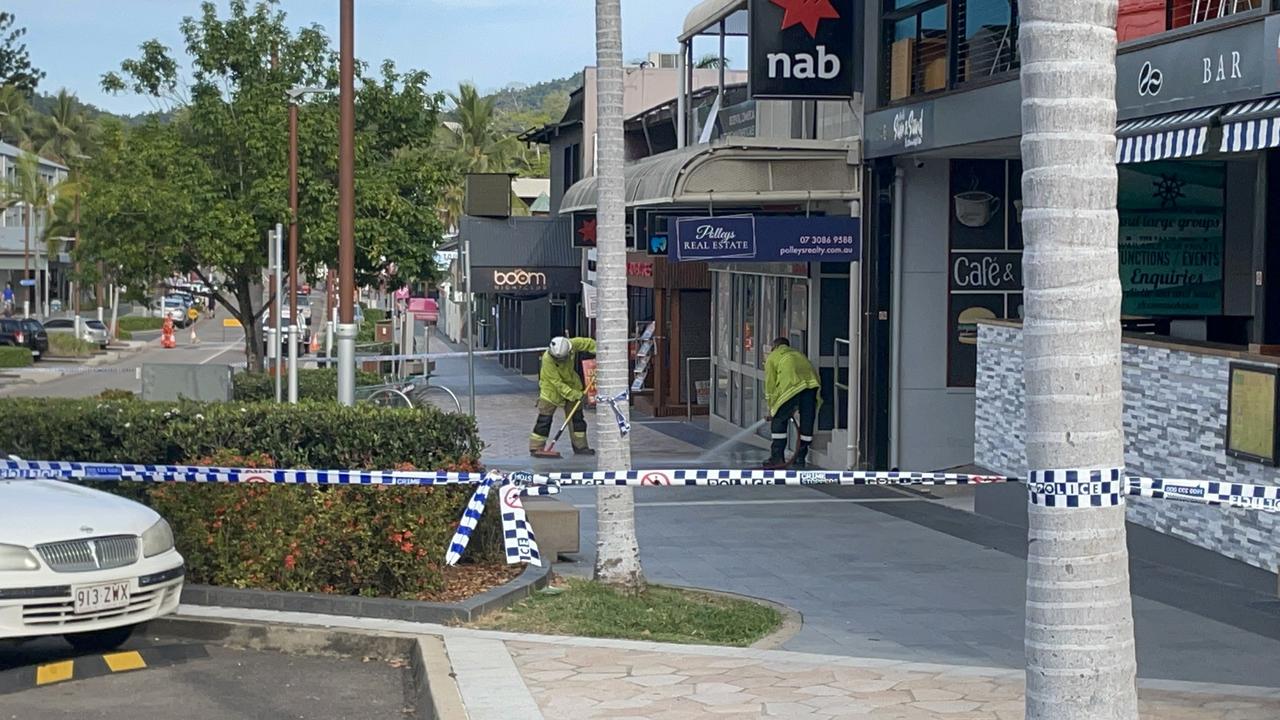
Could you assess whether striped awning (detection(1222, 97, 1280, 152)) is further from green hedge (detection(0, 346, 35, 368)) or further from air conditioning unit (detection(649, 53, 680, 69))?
green hedge (detection(0, 346, 35, 368))

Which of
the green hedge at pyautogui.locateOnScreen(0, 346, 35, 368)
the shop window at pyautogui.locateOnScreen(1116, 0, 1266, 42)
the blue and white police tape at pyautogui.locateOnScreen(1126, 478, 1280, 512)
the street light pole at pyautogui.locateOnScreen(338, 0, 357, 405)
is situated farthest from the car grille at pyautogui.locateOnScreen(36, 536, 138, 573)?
the green hedge at pyautogui.locateOnScreen(0, 346, 35, 368)

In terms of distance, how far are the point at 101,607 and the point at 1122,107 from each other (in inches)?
355

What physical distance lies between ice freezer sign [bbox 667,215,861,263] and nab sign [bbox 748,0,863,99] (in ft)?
4.84

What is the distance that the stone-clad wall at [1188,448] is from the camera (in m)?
11.2

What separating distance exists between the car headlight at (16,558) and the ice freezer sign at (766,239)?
11222 millimetres

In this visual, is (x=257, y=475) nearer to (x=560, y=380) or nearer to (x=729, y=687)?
(x=729, y=687)

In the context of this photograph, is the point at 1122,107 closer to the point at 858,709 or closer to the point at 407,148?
the point at 858,709

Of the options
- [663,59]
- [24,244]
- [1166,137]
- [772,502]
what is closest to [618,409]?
[1166,137]

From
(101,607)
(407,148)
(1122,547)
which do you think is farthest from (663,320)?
(1122,547)

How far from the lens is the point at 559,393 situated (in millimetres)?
22266

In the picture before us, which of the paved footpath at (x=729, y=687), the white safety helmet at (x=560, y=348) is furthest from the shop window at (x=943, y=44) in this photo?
the paved footpath at (x=729, y=687)

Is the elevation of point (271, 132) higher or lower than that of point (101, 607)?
higher

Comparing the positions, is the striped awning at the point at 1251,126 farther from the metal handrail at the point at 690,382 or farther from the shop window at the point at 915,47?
the metal handrail at the point at 690,382

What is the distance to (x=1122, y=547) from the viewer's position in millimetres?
4680
